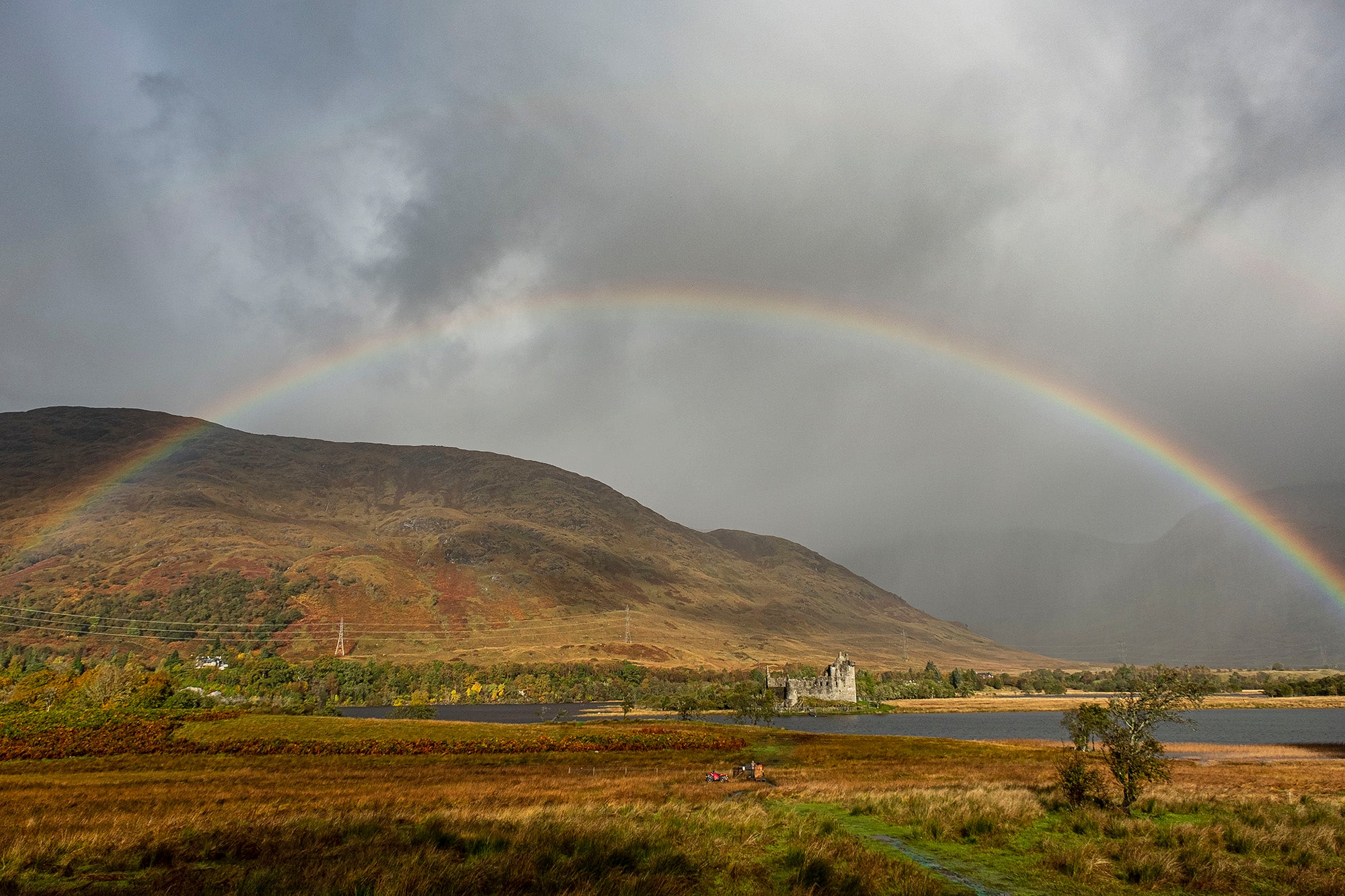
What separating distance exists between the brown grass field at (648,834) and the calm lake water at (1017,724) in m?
63.5

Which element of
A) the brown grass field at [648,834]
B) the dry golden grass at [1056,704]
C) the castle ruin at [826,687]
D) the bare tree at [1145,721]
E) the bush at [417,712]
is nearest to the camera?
the brown grass field at [648,834]

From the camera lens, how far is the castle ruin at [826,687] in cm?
17112

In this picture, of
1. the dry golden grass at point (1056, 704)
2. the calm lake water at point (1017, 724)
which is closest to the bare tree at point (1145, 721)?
the calm lake water at point (1017, 724)

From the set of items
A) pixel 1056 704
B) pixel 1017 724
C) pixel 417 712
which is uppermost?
pixel 1017 724

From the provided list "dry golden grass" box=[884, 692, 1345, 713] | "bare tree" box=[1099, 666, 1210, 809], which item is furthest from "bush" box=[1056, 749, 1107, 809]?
"dry golden grass" box=[884, 692, 1345, 713]

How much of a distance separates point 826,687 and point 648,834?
17001 centimetres

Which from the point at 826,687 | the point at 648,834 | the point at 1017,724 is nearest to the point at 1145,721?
the point at 648,834

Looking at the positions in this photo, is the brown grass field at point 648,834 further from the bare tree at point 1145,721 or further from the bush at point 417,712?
the bush at point 417,712

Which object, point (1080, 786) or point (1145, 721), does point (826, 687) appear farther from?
point (1145, 721)

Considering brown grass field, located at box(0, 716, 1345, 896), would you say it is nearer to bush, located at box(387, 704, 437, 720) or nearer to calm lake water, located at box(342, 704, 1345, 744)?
calm lake water, located at box(342, 704, 1345, 744)

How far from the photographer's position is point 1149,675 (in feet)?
89.9

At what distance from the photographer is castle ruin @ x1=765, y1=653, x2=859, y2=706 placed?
6737 inches

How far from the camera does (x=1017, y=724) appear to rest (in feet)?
420

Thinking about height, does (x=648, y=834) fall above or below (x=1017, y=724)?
above
